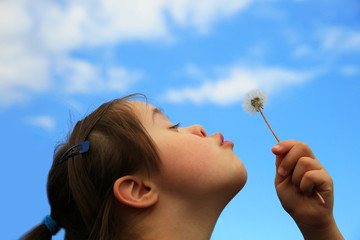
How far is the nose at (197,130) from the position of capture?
184cm

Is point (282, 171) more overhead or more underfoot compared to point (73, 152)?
more underfoot

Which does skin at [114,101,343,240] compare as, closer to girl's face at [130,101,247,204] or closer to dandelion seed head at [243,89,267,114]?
girl's face at [130,101,247,204]

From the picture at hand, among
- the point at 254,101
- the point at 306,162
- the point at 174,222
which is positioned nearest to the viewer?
the point at 174,222

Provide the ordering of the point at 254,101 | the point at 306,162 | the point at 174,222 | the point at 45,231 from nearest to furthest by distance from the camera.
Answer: the point at 174,222
the point at 306,162
the point at 45,231
the point at 254,101

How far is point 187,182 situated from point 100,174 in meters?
0.44

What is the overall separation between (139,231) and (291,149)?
90 cm

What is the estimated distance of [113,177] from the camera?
167cm

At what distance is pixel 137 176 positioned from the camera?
1.67 meters

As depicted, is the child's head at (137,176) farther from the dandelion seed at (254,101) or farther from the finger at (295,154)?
the dandelion seed at (254,101)

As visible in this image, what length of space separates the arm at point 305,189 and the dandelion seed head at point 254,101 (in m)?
0.35

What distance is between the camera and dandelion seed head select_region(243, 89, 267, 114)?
214cm

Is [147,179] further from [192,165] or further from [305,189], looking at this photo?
[305,189]

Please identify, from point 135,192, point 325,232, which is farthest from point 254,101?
point 135,192

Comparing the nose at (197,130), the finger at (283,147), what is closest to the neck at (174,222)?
the nose at (197,130)
